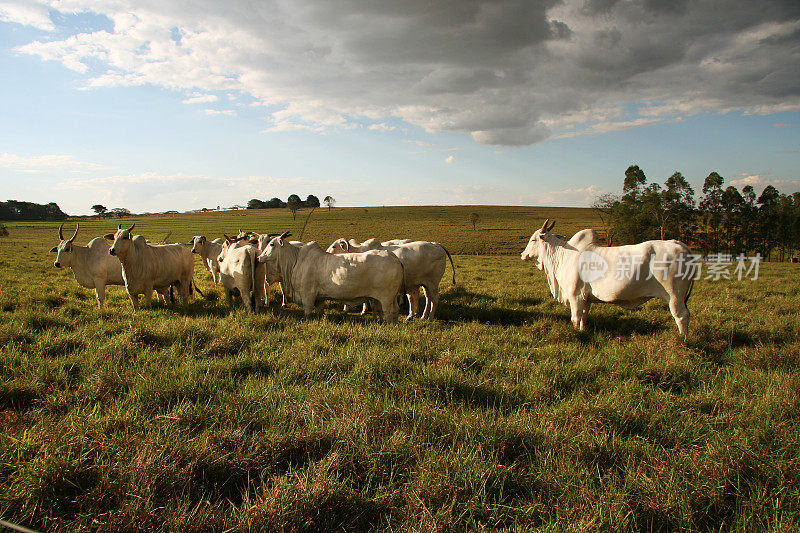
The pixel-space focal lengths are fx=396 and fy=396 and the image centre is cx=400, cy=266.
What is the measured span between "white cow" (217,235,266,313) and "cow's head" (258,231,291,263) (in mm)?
429

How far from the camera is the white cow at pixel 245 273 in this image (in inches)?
375

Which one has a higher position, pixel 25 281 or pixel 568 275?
pixel 568 275

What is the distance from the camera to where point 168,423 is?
11.3 ft

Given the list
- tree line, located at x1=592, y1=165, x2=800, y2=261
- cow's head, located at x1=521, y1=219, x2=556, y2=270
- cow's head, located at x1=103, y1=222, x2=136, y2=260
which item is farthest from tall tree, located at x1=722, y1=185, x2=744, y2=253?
cow's head, located at x1=103, y1=222, x2=136, y2=260

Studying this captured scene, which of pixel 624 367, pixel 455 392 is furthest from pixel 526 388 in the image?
pixel 624 367

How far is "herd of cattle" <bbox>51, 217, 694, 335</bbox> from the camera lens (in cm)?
729

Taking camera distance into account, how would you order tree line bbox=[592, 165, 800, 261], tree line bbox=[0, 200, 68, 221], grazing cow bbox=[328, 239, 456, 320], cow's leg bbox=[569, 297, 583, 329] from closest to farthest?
cow's leg bbox=[569, 297, 583, 329], grazing cow bbox=[328, 239, 456, 320], tree line bbox=[592, 165, 800, 261], tree line bbox=[0, 200, 68, 221]

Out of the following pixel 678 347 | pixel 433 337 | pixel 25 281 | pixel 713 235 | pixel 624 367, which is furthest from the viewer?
pixel 713 235

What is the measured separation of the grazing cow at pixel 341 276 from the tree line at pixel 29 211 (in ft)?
346

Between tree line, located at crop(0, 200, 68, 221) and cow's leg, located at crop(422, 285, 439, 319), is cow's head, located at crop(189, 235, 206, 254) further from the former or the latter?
tree line, located at crop(0, 200, 68, 221)

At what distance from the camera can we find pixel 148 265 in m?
10.0

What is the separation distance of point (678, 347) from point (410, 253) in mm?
5963

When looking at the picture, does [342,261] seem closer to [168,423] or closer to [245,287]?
[245,287]

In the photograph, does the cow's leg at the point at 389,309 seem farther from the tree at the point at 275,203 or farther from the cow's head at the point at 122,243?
the tree at the point at 275,203
